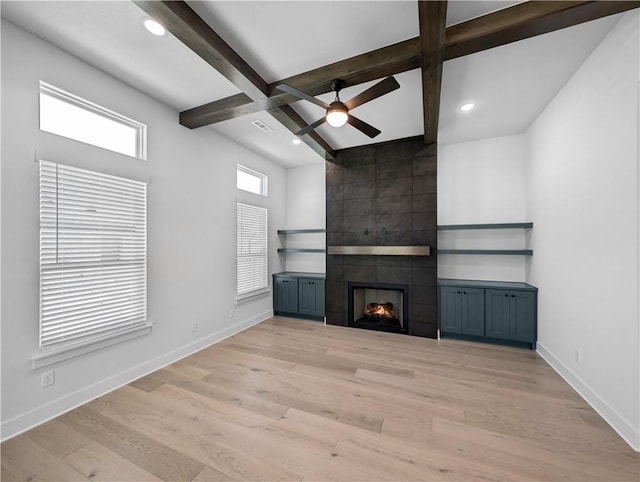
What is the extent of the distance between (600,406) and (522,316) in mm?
1428

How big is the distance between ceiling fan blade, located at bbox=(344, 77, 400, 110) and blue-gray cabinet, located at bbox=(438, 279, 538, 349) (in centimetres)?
292

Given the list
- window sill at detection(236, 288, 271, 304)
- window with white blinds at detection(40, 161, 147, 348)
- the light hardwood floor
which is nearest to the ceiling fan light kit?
window with white blinds at detection(40, 161, 147, 348)

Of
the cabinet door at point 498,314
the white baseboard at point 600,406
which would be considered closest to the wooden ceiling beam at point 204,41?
the cabinet door at point 498,314

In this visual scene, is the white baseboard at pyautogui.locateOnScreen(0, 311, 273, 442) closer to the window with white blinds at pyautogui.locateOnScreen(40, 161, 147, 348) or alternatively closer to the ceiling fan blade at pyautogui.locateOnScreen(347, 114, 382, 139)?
the window with white blinds at pyautogui.locateOnScreen(40, 161, 147, 348)

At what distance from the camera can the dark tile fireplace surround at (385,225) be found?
4004 millimetres

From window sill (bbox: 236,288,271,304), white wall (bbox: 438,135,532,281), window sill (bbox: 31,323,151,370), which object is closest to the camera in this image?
window sill (bbox: 31,323,151,370)

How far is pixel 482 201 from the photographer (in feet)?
13.6

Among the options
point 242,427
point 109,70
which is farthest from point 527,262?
point 109,70

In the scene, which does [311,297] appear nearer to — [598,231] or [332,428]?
[332,428]

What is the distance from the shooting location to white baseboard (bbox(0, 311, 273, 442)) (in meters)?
1.91

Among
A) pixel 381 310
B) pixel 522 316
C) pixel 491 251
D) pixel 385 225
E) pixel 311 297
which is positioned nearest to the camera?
pixel 522 316

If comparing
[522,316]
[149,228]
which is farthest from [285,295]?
[522,316]

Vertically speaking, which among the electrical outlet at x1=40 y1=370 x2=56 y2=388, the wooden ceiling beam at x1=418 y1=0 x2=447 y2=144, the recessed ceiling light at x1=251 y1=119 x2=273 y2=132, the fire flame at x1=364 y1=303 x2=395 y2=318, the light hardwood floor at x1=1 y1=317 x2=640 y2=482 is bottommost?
the light hardwood floor at x1=1 y1=317 x2=640 y2=482

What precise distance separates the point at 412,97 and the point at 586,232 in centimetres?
220
